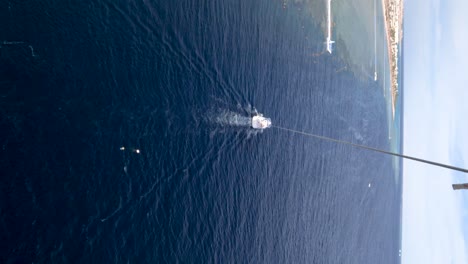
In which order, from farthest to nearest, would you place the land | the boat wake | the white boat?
the land
the white boat
the boat wake

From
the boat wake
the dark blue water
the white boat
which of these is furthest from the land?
the boat wake

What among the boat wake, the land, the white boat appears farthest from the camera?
the land

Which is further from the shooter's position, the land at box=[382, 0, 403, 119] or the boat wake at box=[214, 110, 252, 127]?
the land at box=[382, 0, 403, 119]

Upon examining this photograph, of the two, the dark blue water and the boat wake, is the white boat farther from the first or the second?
the dark blue water

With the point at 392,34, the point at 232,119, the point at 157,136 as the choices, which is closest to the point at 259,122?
the point at 232,119

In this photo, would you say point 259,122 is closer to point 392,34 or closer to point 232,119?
point 232,119

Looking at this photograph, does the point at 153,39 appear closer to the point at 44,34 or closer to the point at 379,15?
the point at 44,34

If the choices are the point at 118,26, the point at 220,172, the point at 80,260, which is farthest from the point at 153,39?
the point at 80,260

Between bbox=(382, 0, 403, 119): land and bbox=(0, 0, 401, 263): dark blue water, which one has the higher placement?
bbox=(382, 0, 403, 119): land
